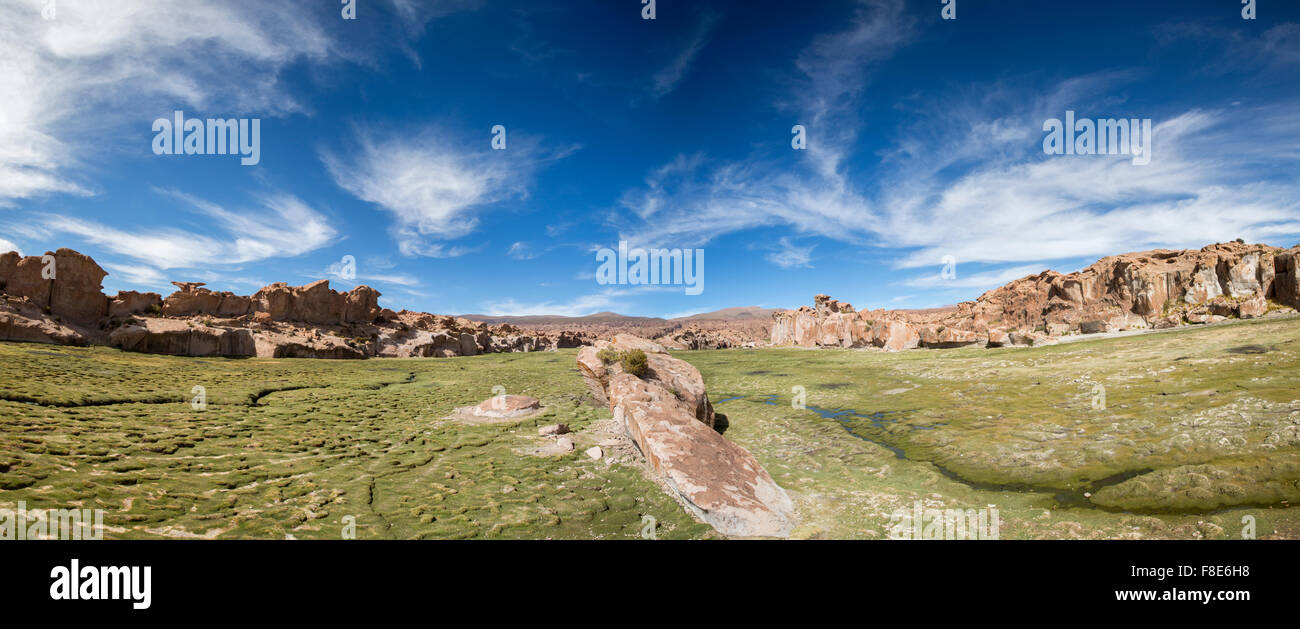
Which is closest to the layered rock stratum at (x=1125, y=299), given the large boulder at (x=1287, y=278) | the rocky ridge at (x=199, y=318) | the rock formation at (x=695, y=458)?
the large boulder at (x=1287, y=278)

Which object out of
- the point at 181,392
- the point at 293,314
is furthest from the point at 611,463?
the point at 293,314

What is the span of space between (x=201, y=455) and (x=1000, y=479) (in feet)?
60.3

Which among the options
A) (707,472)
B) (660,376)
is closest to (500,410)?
(660,376)

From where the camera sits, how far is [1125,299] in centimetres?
4350

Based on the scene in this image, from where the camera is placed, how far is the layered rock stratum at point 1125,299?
1282 inches

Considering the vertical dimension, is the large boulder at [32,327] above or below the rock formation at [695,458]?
above

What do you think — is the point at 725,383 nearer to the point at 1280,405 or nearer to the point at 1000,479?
the point at 1000,479

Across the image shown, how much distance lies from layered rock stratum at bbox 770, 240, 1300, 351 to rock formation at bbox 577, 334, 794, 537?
45.7 metres

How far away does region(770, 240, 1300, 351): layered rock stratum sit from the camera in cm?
3256

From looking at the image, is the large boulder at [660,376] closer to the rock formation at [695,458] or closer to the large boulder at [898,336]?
the rock formation at [695,458]

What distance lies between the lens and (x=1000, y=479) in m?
10.7

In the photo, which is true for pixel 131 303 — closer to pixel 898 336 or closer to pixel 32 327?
pixel 32 327

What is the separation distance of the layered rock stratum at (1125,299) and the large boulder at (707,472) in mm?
46521

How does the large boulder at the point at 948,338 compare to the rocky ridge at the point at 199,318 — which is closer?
the rocky ridge at the point at 199,318
